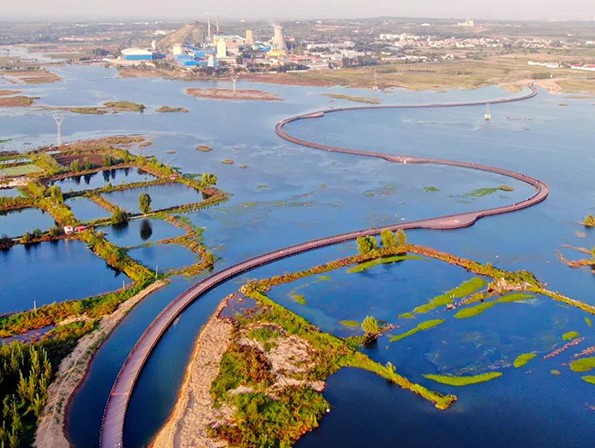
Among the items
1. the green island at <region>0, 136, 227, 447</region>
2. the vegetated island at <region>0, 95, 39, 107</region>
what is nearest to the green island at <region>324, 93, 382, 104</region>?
the green island at <region>0, 136, 227, 447</region>

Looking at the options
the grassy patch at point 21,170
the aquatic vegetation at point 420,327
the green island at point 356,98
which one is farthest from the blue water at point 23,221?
the green island at point 356,98

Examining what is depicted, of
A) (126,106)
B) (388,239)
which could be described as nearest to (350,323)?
(388,239)

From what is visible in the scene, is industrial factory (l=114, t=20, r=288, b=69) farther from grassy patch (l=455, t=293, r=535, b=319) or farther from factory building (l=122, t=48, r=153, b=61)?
grassy patch (l=455, t=293, r=535, b=319)

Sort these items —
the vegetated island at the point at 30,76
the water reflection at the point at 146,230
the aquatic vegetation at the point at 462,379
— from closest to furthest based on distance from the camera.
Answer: the aquatic vegetation at the point at 462,379
the water reflection at the point at 146,230
the vegetated island at the point at 30,76

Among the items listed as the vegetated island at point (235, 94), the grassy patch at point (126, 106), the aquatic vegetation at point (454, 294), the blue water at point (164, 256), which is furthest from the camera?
the vegetated island at point (235, 94)

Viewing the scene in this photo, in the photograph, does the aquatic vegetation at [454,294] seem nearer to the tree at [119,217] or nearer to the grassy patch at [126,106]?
the tree at [119,217]
